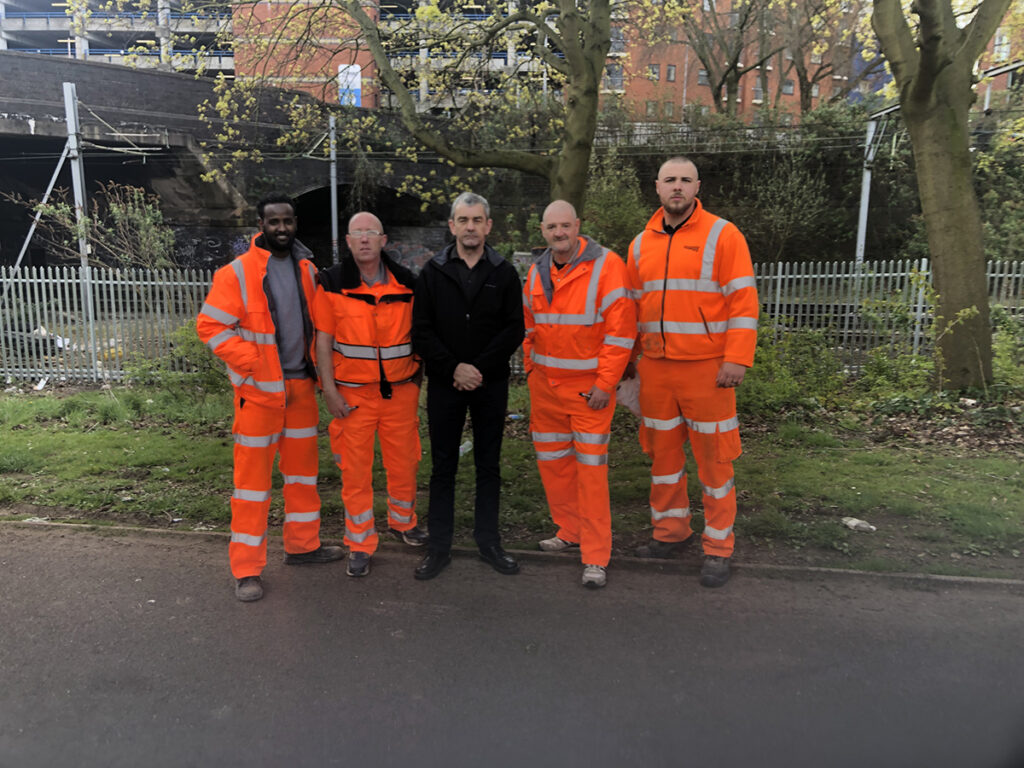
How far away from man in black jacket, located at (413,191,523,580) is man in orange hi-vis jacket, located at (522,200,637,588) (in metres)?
0.19

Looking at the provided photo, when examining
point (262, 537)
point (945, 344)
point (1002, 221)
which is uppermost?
point (1002, 221)

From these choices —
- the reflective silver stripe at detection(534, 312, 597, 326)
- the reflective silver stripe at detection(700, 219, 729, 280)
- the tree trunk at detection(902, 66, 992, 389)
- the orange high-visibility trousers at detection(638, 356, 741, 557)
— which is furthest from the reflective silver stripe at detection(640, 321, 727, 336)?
the tree trunk at detection(902, 66, 992, 389)

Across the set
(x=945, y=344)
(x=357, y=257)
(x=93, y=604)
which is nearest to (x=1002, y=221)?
(x=945, y=344)

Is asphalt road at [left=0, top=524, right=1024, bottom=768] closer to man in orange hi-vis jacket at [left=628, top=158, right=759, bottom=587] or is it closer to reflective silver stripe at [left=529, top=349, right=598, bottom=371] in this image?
man in orange hi-vis jacket at [left=628, top=158, right=759, bottom=587]

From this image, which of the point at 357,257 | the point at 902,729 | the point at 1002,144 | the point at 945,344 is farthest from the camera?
the point at 1002,144

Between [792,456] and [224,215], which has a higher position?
[224,215]

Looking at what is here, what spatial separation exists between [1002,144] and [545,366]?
58.8 ft

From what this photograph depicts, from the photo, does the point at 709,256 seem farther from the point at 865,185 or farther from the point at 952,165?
the point at 865,185

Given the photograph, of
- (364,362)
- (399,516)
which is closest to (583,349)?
(364,362)

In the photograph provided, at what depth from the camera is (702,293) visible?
3.93m

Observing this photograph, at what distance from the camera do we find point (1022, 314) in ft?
31.8

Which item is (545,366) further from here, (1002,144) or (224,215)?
(224,215)

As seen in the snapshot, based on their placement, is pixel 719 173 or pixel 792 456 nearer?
pixel 792 456

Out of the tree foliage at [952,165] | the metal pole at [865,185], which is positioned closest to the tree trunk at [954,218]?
the tree foliage at [952,165]
